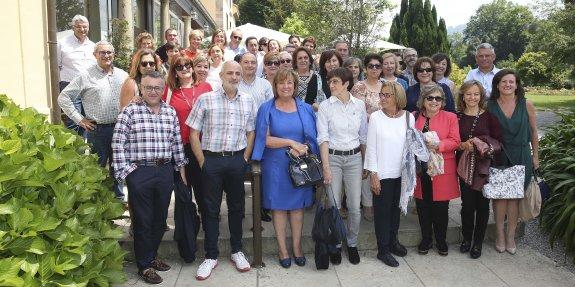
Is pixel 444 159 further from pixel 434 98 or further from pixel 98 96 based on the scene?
pixel 98 96

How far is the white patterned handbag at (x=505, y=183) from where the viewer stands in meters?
4.86

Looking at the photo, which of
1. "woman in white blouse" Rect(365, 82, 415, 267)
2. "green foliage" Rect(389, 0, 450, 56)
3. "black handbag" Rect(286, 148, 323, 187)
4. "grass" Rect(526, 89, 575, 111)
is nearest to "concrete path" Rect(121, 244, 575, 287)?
"woman in white blouse" Rect(365, 82, 415, 267)

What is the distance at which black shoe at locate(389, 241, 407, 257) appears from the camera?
5023 millimetres

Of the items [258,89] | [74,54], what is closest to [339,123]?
[258,89]

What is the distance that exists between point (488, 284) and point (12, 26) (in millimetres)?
5286

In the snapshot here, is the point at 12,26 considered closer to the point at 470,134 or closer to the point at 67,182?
the point at 67,182

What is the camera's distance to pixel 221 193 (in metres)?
4.55

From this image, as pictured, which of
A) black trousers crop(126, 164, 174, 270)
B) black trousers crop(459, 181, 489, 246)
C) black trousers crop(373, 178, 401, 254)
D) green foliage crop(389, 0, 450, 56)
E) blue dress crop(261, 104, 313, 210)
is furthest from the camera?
green foliage crop(389, 0, 450, 56)

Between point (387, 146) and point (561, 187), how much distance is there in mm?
2413

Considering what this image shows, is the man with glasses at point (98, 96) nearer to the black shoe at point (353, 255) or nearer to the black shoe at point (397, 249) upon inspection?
the black shoe at point (353, 255)

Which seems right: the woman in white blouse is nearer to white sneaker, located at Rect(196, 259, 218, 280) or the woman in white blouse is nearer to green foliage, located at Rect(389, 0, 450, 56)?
white sneaker, located at Rect(196, 259, 218, 280)

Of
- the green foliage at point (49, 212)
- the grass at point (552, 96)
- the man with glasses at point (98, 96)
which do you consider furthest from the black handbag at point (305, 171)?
the grass at point (552, 96)

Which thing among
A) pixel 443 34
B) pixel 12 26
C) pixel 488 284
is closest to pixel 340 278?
pixel 488 284

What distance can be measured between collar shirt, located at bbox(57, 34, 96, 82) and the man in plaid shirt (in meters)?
2.45
